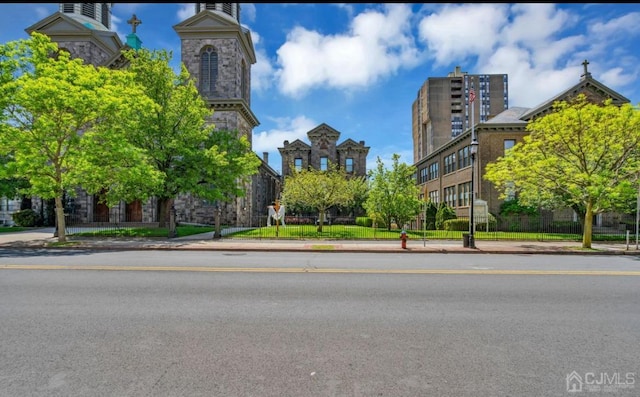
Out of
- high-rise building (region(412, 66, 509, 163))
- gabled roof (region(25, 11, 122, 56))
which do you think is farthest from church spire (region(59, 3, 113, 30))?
high-rise building (region(412, 66, 509, 163))

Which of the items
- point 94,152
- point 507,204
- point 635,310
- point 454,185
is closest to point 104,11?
point 94,152

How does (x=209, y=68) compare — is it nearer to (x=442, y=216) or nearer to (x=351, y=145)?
(x=351, y=145)

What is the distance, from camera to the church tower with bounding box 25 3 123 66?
34281 millimetres

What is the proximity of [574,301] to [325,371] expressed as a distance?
5795 mm

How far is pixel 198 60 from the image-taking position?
35.4m

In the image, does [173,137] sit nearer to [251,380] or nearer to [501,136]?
[251,380]

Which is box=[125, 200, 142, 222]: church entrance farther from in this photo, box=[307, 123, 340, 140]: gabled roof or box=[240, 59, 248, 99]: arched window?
box=[307, 123, 340, 140]: gabled roof

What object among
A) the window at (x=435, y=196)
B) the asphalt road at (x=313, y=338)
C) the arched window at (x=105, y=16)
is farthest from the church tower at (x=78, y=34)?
the window at (x=435, y=196)

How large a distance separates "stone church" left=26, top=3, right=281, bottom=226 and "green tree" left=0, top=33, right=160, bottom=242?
45.4 feet

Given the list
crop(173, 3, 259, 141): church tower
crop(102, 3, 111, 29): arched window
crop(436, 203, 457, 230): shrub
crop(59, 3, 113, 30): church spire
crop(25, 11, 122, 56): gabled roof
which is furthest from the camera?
crop(102, 3, 111, 29): arched window

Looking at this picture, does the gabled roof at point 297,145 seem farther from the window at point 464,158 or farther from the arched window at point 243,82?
the window at point 464,158

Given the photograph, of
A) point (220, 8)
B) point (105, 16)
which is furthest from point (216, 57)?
point (105, 16)

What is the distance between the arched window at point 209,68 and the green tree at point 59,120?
16.7 m

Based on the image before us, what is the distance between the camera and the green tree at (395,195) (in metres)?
28.6
